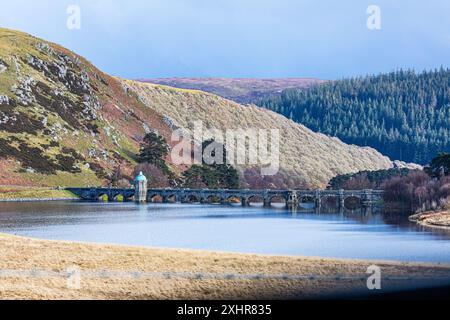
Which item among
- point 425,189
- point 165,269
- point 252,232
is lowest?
point 165,269

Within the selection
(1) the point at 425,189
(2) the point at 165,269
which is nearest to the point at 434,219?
(1) the point at 425,189

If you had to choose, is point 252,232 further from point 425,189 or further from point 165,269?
point 425,189

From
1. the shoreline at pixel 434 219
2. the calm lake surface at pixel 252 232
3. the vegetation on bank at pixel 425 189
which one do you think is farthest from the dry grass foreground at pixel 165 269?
the vegetation on bank at pixel 425 189

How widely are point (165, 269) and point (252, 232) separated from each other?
4955 cm

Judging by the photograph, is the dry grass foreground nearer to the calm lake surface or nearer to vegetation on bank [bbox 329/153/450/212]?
the calm lake surface

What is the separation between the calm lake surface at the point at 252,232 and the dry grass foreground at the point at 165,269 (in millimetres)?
13281

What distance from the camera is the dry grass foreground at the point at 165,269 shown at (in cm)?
Answer: 4969

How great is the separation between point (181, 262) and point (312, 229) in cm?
5340

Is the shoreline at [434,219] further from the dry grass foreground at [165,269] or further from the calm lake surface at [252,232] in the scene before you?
the dry grass foreground at [165,269]

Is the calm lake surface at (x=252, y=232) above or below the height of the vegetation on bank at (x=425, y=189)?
below

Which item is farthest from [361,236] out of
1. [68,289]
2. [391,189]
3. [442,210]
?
[391,189]

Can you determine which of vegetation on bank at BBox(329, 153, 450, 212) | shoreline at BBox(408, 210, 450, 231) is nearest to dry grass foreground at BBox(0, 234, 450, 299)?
shoreline at BBox(408, 210, 450, 231)

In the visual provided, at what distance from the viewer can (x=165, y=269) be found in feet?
190

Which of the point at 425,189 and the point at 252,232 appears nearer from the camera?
the point at 252,232
